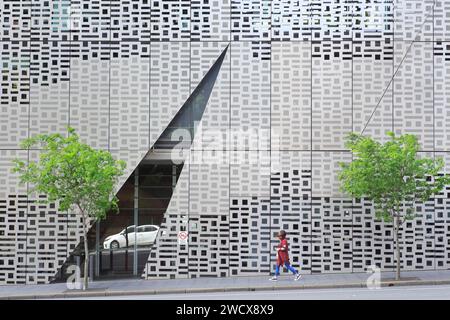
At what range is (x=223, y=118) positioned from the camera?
2125 centimetres

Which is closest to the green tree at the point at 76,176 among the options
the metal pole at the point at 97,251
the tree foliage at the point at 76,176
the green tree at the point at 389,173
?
the tree foliage at the point at 76,176

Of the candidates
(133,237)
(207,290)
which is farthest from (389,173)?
(133,237)

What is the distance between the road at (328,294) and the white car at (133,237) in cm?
369

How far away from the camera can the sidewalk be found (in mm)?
18141

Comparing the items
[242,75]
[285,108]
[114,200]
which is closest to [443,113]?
[285,108]

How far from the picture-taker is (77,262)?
21016mm

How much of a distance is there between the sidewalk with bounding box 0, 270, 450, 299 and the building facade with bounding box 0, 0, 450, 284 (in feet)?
2.36

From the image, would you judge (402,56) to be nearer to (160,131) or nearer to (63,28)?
(160,131)

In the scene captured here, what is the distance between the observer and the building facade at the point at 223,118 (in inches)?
828

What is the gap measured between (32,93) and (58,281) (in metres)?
6.54

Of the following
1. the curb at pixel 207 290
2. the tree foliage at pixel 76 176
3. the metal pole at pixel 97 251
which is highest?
the tree foliage at pixel 76 176

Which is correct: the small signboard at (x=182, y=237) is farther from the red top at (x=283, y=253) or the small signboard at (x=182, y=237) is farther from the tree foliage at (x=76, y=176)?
the red top at (x=283, y=253)

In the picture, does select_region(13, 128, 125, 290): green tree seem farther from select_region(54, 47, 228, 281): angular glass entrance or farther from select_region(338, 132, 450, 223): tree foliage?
select_region(338, 132, 450, 223): tree foliage

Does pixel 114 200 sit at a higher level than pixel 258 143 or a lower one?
lower
